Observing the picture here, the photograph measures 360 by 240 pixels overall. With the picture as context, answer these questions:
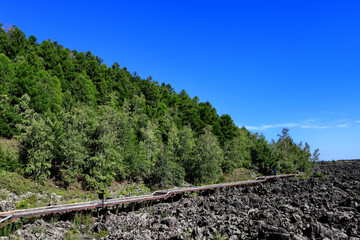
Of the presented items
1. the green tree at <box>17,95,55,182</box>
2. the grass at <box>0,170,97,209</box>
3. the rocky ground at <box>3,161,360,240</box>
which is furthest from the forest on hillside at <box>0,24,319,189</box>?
the rocky ground at <box>3,161,360,240</box>

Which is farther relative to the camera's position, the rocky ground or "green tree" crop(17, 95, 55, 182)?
"green tree" crop(17, 95, 55, 182)

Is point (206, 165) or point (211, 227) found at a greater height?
point (206, 165)

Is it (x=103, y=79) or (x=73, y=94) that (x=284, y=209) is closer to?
(x=73, y=94)

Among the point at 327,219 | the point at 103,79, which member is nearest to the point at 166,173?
the point at 327,219

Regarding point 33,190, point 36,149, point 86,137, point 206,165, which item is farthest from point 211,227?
point 206,165

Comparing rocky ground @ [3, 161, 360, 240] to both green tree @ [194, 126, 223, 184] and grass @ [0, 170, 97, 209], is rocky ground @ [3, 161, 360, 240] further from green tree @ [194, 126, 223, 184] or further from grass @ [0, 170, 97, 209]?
green tree @ [194, 126, 223, 184]

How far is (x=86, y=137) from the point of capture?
41.3 m

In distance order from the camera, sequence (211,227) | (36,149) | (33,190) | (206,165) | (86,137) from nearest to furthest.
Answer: (211,227) < (33,190) < (36,149) < (86,137) < (206,165)

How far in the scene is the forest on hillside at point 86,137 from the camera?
36.6 m

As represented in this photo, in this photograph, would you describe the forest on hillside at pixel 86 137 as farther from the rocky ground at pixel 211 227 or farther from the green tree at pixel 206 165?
the rocky ground at pixel 211 227

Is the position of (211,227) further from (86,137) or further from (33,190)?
(86,137)

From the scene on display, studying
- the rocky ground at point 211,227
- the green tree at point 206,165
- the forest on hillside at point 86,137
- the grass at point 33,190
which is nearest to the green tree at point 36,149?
the forest on hillside at point 86,137

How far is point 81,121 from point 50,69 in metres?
34.4

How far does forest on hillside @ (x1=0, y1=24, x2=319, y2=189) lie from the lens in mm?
36625
